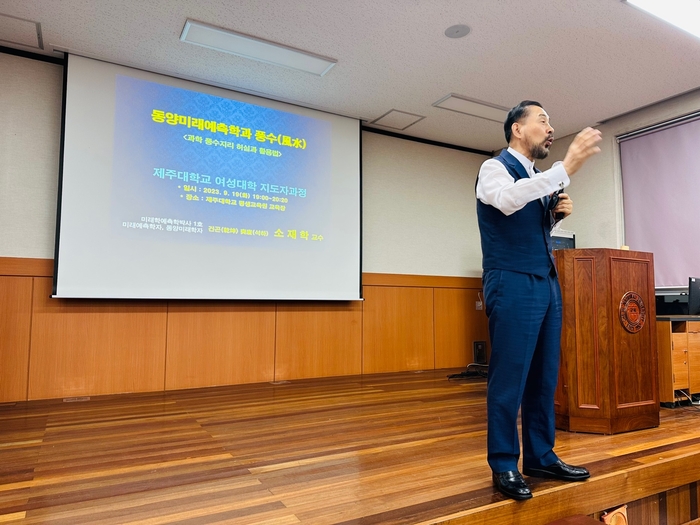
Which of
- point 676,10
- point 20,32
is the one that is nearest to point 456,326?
point 676,10

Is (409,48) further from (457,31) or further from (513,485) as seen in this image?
(513,485)

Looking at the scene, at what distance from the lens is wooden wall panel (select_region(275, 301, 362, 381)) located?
448 cm

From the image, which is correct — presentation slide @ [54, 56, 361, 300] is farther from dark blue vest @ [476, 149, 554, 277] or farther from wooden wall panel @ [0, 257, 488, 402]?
dark blue vest @ [476, 149, 554, 277]

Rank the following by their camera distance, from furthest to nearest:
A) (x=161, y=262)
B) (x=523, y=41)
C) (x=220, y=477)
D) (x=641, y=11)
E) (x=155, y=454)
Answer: (x=161, y=262)
(x=523, y=41)
(x=641, y=11)
(x=155, y=454)
(x=220, y=477)

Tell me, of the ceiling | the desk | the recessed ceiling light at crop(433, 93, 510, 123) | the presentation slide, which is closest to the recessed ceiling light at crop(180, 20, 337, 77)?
the ceiling

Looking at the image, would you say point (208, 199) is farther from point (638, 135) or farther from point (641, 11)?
point (638, 135)

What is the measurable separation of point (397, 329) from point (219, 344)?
1.84 m

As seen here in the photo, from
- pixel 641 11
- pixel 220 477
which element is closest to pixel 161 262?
pixel 220 477

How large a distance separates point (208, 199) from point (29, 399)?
6.29 ft

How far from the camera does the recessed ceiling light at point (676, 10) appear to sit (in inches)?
122

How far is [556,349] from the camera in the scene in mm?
1771

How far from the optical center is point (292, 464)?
2066 millimetres

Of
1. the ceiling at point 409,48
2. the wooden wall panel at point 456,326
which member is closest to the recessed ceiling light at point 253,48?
the ceiling at point 409,48

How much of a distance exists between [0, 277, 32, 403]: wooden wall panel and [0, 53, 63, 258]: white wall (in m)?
0.25
